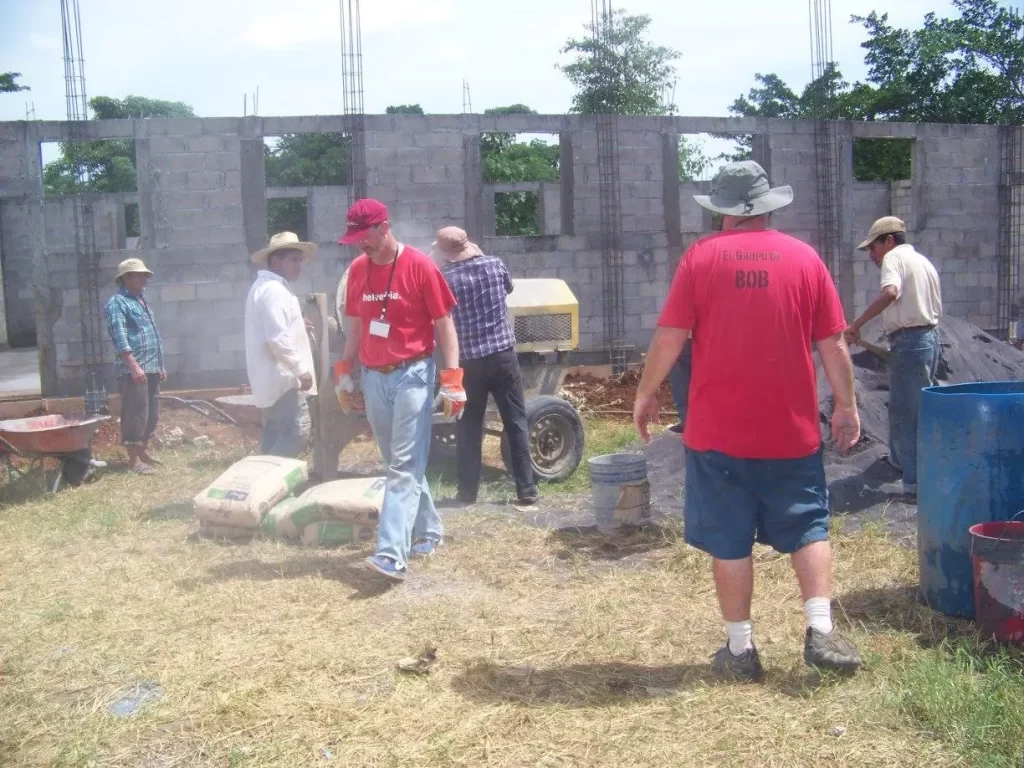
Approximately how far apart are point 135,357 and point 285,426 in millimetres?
2541

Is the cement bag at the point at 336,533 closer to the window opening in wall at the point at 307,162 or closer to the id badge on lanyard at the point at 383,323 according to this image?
the id badge on lanyard at the point at 383,323

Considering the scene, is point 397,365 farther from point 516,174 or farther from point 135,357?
point 516,174

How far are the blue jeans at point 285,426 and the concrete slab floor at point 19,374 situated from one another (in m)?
7.56

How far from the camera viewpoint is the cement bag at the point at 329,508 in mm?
5934

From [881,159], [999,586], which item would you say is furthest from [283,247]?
[881,159]

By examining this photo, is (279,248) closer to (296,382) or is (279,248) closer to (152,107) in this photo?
(296,382)

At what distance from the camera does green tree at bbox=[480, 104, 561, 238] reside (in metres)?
27.3

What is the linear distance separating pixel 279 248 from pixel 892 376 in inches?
168

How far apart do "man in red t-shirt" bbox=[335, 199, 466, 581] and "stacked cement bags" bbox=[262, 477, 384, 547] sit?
0.57 meters

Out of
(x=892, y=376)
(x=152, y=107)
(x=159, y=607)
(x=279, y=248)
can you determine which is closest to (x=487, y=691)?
(x=159, y=607)

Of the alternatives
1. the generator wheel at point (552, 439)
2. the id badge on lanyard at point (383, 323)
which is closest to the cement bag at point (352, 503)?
the id badge on lanyard at point (383, 323)

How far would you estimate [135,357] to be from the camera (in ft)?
28.7

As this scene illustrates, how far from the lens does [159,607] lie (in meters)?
4.98

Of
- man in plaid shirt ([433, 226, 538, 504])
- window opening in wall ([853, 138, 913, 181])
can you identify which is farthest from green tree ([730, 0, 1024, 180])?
man in plaid shirt ([433, 226, 538, 504])
